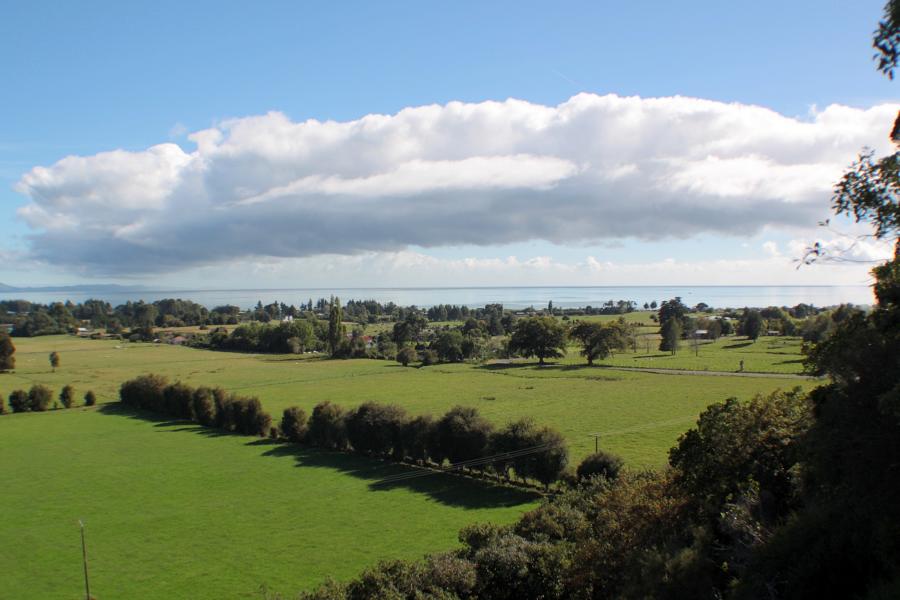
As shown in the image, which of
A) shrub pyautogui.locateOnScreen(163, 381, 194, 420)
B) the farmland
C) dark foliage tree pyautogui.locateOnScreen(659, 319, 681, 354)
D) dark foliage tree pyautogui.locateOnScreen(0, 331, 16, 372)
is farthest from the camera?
dark foliage tree pyautogui.locateOnScreen(659, 319, 681, 354)

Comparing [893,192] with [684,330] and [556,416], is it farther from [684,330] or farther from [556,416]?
[684,330]

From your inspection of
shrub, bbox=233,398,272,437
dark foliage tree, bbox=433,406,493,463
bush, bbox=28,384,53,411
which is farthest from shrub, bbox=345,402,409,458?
bush, bbox=28,384,53,411

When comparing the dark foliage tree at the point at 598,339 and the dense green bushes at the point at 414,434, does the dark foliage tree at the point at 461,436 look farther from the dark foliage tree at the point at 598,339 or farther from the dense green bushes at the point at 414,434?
the dark foliage tree at the point at 598,339

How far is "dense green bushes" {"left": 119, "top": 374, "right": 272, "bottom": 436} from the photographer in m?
55.0

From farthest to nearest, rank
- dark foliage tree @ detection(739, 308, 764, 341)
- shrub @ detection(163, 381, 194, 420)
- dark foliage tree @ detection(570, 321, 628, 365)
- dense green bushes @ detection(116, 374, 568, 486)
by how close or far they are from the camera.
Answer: dark foliage tree @ detection(739, 308, 764, 341), dark foliage tree @ detection(570, 321, 628, 365), shrub @ detection(163, 381, 194, 420), dense green bushes @ detection(116, 374, 568, 486)

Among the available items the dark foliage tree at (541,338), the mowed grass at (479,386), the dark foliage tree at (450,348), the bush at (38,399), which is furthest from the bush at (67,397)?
the dark foliage tree at (541,338)

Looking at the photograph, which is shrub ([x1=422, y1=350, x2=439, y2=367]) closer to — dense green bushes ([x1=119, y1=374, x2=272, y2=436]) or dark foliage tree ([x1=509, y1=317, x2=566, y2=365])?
dark foliage tree ([x1=509, y1=317, x2=566, y2=365])

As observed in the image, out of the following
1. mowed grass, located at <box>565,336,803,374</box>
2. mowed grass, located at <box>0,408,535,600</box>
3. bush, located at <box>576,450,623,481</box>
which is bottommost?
mowed grass, located at <box>0,408,535,600</box>

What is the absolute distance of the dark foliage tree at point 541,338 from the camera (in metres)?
95.9

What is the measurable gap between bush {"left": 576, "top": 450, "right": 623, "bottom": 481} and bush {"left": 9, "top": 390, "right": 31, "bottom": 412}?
68.5 m

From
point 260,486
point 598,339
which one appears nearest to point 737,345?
point 598,339

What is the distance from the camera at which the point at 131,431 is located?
187 ft

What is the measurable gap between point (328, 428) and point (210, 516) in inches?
621

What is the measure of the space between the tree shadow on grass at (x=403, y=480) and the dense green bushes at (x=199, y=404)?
1.50m
